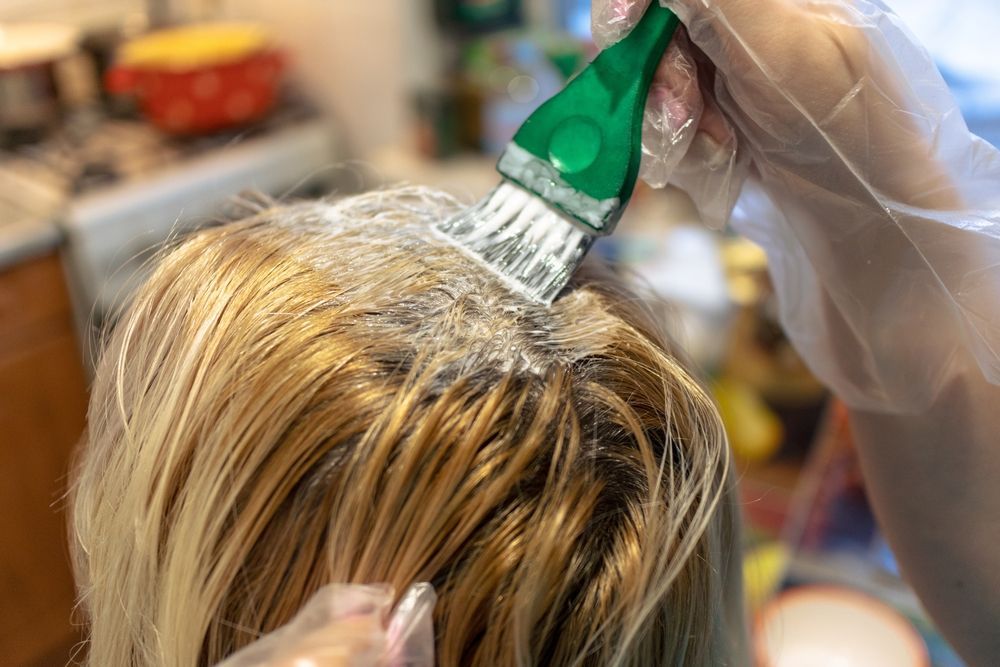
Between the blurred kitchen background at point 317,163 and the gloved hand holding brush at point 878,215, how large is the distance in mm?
287

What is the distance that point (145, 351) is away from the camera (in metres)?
0.46

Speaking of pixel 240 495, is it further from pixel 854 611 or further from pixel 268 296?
pixel 854 611

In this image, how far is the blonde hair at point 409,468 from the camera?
1.22ft

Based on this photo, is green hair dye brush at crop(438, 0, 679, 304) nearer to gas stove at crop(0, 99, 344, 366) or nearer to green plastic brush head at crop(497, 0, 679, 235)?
green plastic brush head at crop(497, 0, 679, 235)

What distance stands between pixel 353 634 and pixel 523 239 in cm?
23

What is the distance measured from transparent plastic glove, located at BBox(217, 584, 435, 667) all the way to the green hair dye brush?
0.17m

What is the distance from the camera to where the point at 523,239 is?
473mm

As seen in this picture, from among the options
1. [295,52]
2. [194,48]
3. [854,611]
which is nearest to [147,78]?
[194,48]

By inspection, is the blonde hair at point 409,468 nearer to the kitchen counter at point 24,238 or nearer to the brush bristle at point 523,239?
the brush bristle at point 523,239

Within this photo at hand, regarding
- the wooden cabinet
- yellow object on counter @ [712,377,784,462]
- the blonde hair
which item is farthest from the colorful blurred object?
the blonde hair

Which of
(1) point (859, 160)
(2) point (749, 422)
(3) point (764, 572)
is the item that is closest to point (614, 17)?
(1) point (859, 160)

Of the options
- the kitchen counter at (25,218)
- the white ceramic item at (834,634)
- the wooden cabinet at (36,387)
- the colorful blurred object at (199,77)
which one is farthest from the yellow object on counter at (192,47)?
the white ceramic item at (834,634)

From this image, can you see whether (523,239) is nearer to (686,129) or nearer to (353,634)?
(686,129)

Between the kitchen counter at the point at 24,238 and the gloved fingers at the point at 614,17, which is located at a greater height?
the gloved fingers at the point at 614,17
